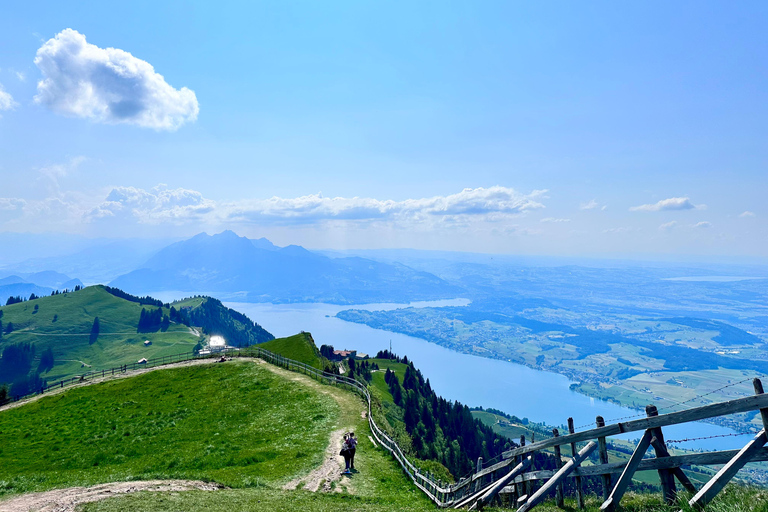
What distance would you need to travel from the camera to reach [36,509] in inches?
699

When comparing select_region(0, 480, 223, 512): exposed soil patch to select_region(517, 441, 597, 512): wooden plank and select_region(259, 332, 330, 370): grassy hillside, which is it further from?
select_region(259, 332, 330, 370): grassy hillside

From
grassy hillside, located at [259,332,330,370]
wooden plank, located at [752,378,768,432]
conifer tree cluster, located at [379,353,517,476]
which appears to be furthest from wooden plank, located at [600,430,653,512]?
conifer tree cluster, located at [379,353,517,476]

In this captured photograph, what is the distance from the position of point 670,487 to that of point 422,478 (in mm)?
16104

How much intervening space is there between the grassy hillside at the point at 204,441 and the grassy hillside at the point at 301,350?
12.8 m

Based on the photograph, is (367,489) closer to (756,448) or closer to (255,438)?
(255,438)

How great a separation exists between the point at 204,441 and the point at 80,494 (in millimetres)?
14913

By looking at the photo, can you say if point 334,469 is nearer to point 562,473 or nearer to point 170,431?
point 562,473

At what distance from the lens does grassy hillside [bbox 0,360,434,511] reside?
21.6 m

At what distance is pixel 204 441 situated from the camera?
3409 centimetres

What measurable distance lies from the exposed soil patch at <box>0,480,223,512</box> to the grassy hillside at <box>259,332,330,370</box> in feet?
139

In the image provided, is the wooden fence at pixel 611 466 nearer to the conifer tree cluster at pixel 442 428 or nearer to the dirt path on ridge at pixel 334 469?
the dirt path on ridge at pixel 334 469

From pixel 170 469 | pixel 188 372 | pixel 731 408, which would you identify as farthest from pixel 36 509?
pixel 188 372

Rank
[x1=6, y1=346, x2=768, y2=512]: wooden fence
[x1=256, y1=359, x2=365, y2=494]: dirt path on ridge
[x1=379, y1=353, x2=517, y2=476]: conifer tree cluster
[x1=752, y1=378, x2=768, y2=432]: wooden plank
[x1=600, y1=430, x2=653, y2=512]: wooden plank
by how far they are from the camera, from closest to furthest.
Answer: [x1=752, y1=378, x2=768, y2=432]: wooden plank → [x1=6, y1=346, x2=768, y2=512]: wooden fence → [x1=600, y1=430, x2=653, y2=512]: wooden plank → [x1=256, y1=359, x2=365, y2=494]: dirt path on ridge → [x1=379, y1=353, x2=517, y2=476]: conifer tree cluster

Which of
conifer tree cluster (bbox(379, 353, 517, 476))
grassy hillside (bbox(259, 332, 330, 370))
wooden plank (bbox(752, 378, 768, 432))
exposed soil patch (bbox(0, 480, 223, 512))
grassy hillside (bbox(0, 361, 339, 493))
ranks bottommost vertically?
conifer tree cluster (bbox(379, 353, 517, 476))
